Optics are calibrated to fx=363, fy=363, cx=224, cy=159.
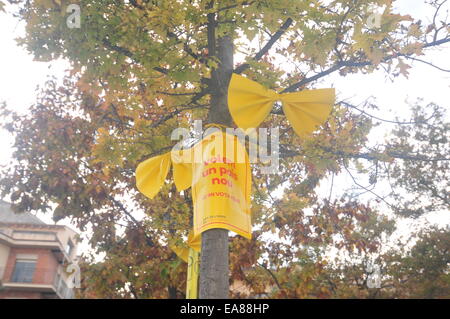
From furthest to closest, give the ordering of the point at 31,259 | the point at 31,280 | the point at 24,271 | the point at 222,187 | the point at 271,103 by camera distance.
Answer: the point at 31,259
the point at 24,271
the point at 31,280
the point at 271,103
the point at 222,187

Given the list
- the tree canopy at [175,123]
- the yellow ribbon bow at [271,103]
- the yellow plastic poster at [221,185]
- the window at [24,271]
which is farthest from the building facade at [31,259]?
the yellow ribbon bow at [271,103]

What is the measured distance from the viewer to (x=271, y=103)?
3449mm

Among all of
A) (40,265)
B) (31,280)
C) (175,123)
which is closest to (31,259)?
(40,265)

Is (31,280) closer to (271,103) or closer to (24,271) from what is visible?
(24,271)

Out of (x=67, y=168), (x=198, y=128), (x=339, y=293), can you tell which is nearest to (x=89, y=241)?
(x=67, y=168)

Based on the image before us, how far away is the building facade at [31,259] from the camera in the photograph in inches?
1029

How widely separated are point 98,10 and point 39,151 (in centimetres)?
403

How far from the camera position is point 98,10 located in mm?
3352

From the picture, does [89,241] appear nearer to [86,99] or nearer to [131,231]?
[131,231]

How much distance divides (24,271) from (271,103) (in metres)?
29.4

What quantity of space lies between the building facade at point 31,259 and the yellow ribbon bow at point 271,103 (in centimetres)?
2685

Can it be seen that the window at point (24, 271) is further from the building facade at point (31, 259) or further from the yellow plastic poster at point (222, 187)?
the yellow plastic poster at point (222, 187)

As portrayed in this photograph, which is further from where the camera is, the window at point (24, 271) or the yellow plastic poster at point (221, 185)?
the window at point (24, 271)

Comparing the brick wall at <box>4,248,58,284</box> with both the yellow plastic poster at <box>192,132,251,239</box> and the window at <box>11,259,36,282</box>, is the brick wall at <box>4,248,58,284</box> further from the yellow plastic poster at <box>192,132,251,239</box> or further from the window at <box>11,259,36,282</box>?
the yellow plastic poster at <box>192,132,251,239</box>
